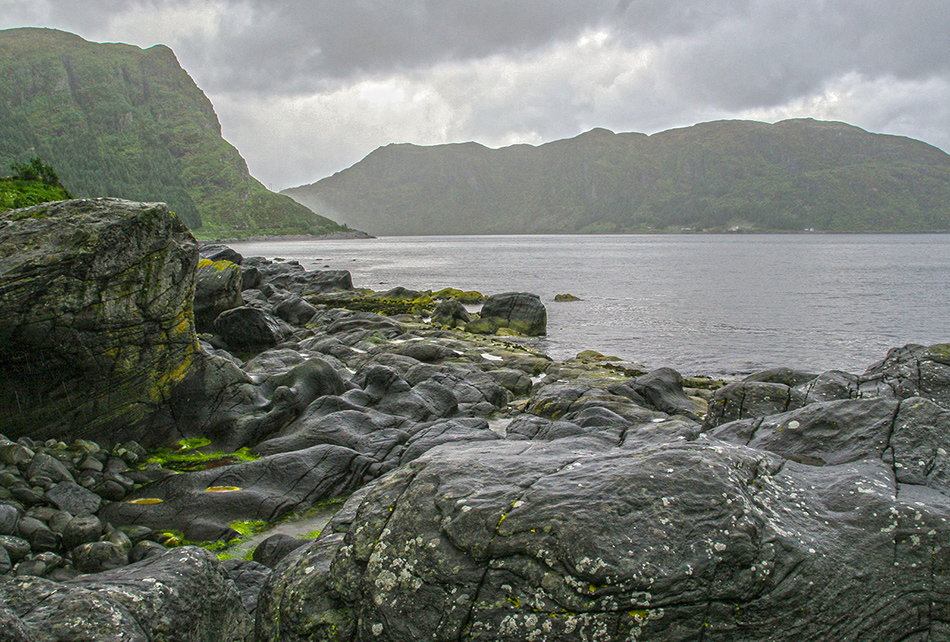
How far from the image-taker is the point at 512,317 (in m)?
37.4

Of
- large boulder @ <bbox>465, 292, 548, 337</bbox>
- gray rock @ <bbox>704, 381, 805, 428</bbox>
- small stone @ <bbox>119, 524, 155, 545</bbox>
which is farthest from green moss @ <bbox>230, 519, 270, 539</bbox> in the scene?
large boulder @ <bbox>465, 292, 548, 337</bbox>

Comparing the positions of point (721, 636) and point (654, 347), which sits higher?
point (721, 636)

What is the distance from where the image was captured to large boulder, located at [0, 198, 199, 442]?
11.3 metres

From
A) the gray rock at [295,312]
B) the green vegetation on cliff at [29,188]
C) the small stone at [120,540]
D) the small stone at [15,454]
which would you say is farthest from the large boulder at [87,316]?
the green vegetation on cliff at [29,188]

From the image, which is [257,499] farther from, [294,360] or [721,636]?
[294,360]

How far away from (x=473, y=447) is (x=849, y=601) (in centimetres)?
402

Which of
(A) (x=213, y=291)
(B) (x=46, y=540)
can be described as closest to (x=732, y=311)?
(A) (x=213, y=291)

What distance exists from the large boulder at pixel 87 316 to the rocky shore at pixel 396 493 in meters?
0.05

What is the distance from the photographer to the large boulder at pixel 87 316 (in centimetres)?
1134

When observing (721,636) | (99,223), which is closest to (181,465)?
(99,223)

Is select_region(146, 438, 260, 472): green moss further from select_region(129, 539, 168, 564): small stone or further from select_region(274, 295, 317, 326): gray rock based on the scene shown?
select_region(274, 295, 317, 326): gray rock

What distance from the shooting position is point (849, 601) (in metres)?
4.57

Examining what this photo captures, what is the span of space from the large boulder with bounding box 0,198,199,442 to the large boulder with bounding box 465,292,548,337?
23982 millimetres

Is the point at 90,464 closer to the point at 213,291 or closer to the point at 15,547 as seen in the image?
the point at 15,547
